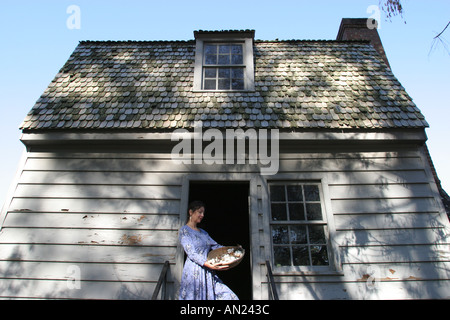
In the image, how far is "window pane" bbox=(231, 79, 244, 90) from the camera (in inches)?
240

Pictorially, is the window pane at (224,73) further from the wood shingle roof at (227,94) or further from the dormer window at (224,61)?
the wood shingle roof at (227,94)

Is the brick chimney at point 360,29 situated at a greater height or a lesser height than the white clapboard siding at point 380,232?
greater

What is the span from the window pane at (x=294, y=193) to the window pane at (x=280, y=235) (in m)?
0.53

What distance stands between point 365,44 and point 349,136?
11.8ft

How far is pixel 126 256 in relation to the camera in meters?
4.43

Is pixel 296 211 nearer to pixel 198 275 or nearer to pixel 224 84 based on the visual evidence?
pixel 198 275

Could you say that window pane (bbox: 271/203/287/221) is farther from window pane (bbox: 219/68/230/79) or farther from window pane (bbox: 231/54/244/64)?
window pane (bbox: 231/54/244/64)

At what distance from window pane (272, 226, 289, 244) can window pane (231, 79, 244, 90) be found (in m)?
3.04

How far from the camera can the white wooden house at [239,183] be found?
170 inches

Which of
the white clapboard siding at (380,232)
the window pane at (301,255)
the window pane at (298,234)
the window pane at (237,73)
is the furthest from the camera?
the window pane at (237,73)

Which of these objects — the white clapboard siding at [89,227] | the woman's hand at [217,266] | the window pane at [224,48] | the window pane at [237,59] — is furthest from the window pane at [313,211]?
the window pane at [224,48]

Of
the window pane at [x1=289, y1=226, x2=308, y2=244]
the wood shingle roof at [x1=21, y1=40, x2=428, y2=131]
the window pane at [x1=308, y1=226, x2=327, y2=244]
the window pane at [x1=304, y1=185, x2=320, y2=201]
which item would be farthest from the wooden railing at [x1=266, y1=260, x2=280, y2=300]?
the wood shingle roof at [x1=21, y1=40, x2=428, y2=131]

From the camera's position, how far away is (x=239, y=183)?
16.3 feet

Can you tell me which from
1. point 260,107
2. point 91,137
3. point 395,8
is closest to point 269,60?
point 260,107
